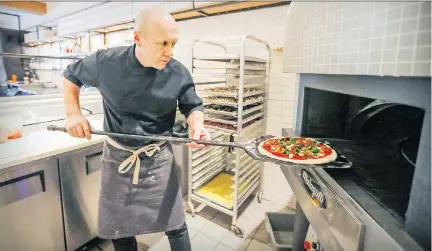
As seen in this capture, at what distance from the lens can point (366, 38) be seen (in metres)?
0.66

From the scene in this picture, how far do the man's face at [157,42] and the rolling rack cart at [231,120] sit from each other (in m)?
0.87

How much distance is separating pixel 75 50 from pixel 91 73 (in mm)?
3675

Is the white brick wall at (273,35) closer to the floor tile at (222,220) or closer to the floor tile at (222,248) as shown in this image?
the floor tile at (222,220)

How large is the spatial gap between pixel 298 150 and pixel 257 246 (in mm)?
1311

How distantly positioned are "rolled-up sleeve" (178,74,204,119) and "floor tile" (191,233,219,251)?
1235 mm

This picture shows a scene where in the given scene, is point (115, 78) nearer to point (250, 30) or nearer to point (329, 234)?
point (329, 234)

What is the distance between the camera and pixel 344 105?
4.08 ft

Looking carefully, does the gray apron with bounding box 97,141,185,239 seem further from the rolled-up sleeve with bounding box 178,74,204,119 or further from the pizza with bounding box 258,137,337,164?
the pizza with bounding box 258,137,337,164

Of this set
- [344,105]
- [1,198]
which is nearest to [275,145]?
[344,105]

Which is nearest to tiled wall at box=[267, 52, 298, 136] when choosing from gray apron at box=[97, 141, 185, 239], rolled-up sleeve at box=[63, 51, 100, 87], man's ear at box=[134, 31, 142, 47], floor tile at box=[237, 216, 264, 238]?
floor tile at box=[237, 216, 264, 238]

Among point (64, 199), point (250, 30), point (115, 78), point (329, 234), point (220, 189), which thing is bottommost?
point (220, 189)

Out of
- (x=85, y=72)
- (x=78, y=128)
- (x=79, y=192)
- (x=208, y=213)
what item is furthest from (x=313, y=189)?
(x=208, y=213)

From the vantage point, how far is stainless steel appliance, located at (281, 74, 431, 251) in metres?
0.51

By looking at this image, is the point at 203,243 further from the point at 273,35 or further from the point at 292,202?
the point at 273,35
